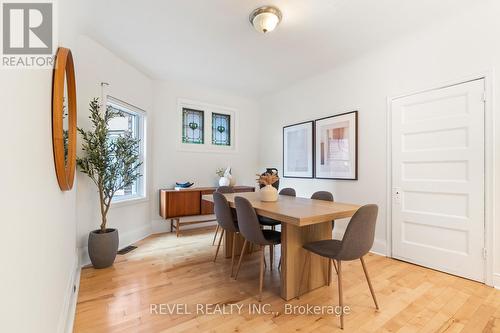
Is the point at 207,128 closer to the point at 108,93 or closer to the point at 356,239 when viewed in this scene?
the point at 108,93

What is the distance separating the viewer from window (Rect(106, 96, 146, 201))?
138 inches

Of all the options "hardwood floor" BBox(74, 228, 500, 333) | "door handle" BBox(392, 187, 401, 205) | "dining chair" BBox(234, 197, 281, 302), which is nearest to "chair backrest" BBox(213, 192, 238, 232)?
"dining chair" BBox(234, 197, 281, 302)

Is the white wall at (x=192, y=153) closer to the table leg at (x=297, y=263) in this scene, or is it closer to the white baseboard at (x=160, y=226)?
the white baseboard at (x=160, y=226)

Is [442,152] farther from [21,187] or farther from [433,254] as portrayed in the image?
[21,187]

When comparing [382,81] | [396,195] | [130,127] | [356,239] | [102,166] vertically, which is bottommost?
[356,239]

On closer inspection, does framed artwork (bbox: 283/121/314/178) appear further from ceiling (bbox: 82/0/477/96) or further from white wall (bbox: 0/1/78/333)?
white wall (bbox: 0/1/78/333)

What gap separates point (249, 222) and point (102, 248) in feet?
5.93

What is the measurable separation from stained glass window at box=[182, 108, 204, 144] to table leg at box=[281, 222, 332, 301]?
3112 millimetres

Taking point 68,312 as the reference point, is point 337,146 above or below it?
above

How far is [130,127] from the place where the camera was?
3871 mm

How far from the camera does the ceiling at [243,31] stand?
7.61 feet

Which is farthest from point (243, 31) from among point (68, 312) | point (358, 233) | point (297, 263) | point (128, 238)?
point (128, 238)

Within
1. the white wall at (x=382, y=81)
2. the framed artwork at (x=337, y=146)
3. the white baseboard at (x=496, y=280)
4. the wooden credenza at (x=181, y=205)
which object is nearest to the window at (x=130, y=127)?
the wooden credenza at (x=181, y=205)

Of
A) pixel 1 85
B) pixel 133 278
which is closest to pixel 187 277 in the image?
pixel 133 278
